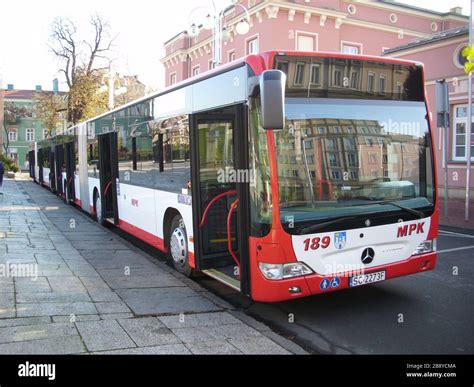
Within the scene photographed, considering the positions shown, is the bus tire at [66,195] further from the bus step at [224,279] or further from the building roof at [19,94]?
the building roof at [19,94]

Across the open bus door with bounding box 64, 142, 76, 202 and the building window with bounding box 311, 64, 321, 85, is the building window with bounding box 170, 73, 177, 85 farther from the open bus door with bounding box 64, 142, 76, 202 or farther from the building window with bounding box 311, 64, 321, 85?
the building window with bounding box 311, 64, 321, 85

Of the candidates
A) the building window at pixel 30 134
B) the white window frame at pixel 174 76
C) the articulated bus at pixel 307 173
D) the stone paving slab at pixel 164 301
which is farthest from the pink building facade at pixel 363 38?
the building window at pixel 30 134

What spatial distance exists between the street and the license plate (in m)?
0.43

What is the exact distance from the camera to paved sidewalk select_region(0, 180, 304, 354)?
4676 mm

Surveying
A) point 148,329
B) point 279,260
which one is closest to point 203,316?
point 148,329

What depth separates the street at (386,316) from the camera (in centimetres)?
495

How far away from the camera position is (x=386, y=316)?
5.77 metres

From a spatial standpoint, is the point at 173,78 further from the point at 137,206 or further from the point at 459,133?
the point at 137,206

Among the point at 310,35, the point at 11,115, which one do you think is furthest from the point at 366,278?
the point at 11,115

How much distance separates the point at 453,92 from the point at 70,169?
14.6m

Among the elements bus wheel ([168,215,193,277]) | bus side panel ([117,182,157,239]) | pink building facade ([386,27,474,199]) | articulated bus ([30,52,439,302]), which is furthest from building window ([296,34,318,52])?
bus wheel ([168,215,193,277])

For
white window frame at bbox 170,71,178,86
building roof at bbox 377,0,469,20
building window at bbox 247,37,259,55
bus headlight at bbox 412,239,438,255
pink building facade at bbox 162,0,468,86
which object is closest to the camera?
bus headlight at bbox 412,239,438,255

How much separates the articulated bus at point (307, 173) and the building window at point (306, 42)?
2088cm
